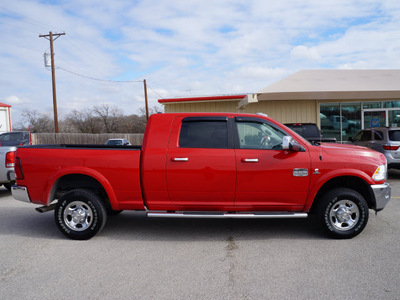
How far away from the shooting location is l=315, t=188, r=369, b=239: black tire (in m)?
5.13

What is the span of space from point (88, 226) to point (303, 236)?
10.8 feet

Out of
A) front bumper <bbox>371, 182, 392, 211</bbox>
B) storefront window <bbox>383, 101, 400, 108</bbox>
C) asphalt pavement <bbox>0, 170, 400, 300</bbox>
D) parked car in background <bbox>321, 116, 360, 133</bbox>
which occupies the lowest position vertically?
asphalt pavement <bbox>0, 170, 400, 300</bbox>

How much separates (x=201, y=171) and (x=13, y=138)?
1898 cm

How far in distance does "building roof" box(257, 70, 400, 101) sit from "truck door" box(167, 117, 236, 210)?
8.68 m

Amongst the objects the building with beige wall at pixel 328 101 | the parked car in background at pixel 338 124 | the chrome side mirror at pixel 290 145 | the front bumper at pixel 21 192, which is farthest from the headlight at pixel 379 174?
the parked car in background at pixel 338 124

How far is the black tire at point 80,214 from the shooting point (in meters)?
5.32

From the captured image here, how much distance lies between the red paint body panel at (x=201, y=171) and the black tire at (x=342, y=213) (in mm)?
215

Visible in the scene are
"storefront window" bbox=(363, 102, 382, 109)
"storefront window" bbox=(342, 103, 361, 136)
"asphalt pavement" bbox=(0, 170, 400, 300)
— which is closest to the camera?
"asphalt pavement" bbox=(0, 170, 400, 300)

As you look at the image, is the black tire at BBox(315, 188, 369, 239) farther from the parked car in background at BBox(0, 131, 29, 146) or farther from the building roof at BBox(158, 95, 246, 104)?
the parked car in background at BBox(0, 131, 29, 146)

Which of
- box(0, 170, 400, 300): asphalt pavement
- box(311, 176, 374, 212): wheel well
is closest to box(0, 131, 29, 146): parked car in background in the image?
box(0, 170, 400, 300): asphalt pavement

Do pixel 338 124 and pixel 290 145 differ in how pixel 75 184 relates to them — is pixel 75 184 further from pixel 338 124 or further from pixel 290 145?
pixel 338 124

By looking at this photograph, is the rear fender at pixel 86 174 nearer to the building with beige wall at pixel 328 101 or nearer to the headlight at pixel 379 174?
the headlight at pixel 379 174

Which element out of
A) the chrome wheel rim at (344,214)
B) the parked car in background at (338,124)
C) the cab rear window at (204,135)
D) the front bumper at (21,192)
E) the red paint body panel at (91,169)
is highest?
the parked car in background at (338,124)

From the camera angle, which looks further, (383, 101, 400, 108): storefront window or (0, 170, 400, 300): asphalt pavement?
(383, 101, 400, 108): storefront window
